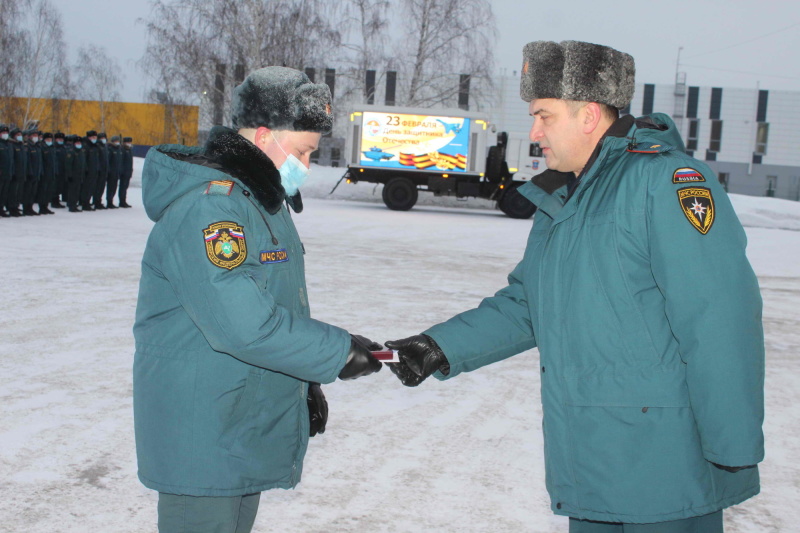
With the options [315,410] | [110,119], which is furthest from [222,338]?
[110,119]

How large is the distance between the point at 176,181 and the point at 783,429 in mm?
3933

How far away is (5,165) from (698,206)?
14949mm

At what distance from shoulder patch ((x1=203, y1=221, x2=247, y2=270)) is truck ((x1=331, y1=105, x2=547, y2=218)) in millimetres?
21288

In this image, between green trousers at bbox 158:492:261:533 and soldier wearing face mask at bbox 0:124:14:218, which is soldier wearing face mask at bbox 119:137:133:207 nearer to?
soldier wearing face mask at bbox 0:124:14:218

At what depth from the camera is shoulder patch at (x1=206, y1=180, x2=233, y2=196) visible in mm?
1966

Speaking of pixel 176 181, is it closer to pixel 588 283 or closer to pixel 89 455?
pixel 588 283

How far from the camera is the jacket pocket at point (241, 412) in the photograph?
2.02 metres

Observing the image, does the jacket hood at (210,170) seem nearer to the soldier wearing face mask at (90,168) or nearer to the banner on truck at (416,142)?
the soldier wearing face mask at (90,168)

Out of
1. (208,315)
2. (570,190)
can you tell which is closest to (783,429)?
(570,190)

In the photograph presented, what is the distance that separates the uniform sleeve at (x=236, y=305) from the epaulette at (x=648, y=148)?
863 millimetres

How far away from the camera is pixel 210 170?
2.02 metres

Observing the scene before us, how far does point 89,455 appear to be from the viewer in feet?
12.4

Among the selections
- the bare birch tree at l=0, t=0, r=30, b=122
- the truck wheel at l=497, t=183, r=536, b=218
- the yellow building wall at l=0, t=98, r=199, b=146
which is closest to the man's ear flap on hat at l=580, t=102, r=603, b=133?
the truck wheel at l=497, t=183, r=536, b=218

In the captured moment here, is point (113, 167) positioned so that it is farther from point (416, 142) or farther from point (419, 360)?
point (419, 360)
